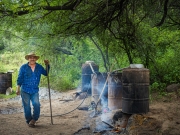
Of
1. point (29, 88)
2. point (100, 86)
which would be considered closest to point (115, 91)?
point (100, 86)

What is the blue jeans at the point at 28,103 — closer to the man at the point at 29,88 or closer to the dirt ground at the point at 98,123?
the man at the point at 29,88

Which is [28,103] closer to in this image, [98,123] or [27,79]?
[27,79]

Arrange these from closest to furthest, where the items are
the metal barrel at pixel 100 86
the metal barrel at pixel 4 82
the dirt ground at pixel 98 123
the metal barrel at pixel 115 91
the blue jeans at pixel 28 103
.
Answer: the dirt ground at pixel 98 123, the blue jeans at pixel 28 103, the metal barrel at pixel 115 91, the metal barrel at pixel 100 86, the metal barrel at pixel 4 82

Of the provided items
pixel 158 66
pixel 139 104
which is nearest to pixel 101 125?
pixel 139 104

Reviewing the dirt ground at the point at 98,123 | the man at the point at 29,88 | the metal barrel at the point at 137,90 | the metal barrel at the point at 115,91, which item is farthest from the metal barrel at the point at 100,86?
the man at the point at 29,88

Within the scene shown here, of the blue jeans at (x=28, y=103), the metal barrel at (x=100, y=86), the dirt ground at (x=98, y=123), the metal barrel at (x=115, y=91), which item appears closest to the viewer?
the dirt ground at (x=98, y=123)

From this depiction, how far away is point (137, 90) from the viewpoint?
6.39 metres

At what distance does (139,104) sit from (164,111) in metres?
0.80

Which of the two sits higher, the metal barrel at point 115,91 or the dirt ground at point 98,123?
the metal barrel at point 115,91

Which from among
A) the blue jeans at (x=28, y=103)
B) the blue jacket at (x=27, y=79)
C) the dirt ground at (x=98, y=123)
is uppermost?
the blue jacket at (x=27, y=79)

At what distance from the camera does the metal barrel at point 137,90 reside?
6367 millimetres

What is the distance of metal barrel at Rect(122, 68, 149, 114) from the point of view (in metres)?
6.37

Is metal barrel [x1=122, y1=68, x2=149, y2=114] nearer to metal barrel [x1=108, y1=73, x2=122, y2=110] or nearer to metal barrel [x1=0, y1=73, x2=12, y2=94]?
metal barrel [x1=108, y1=73, x2=122, y2=110]

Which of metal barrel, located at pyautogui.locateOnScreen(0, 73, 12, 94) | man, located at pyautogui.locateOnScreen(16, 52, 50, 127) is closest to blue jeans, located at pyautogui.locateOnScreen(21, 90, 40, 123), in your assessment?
man, located at pyautogui.locateOnScreen(16, 52, 50, 127)
